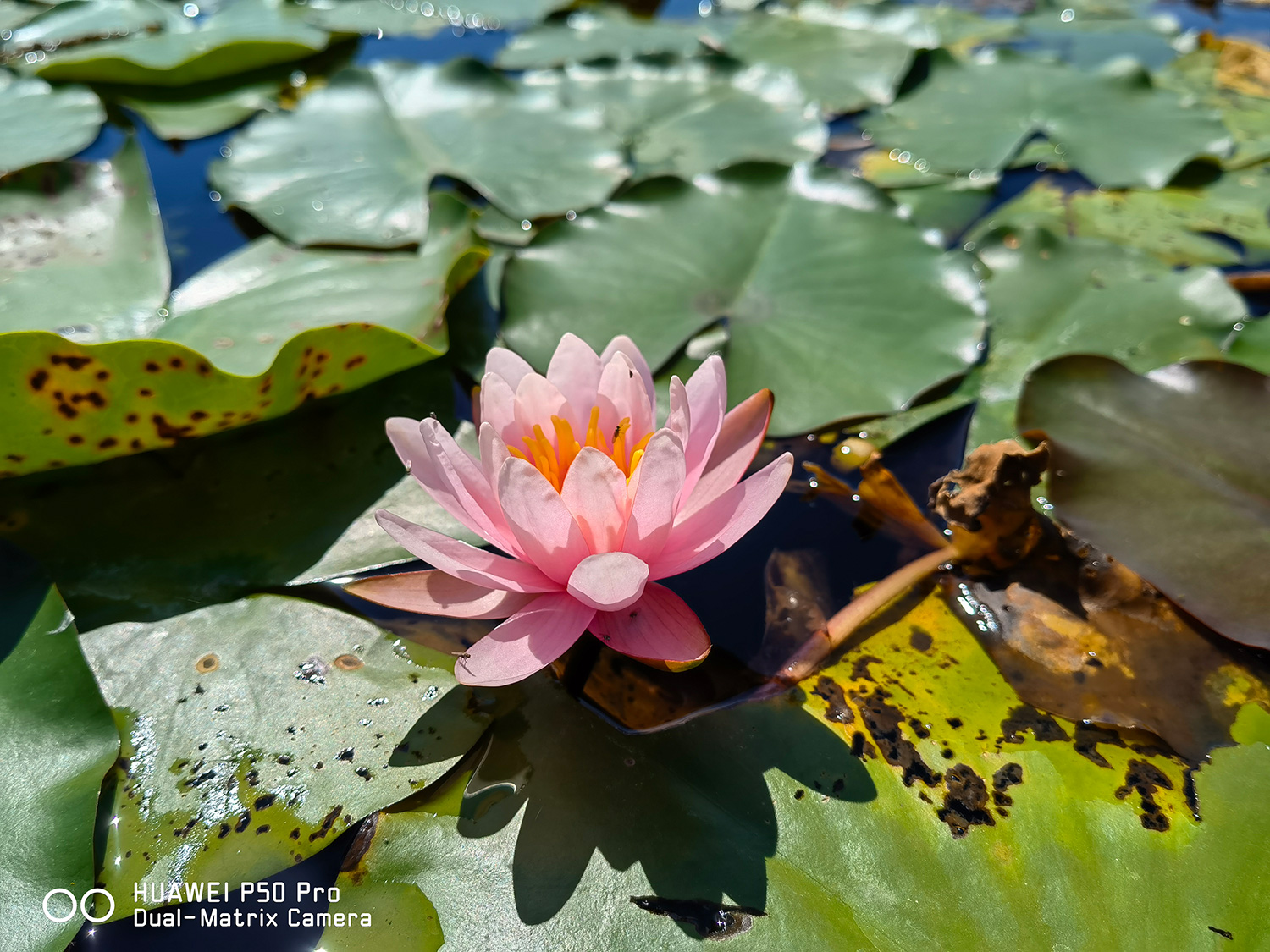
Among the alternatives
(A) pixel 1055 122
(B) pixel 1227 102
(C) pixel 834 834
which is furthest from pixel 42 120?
(B) pixel 1227 102

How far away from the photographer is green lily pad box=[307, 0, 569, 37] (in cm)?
407

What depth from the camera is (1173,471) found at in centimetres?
164

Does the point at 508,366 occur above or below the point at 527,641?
above

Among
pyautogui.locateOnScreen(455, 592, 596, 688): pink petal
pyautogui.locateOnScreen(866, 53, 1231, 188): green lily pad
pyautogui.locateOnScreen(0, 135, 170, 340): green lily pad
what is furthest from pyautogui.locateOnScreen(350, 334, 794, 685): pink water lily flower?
pyautogui.locateOnScreen(866, 53, 1231, 188): green lily pad

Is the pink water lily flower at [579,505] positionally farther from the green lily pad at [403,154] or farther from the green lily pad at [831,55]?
the green lily pad at [831,55]

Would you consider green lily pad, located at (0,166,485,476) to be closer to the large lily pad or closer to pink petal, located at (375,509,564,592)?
pink petal, located at (375,509,564,592)

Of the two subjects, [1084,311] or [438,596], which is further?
[1084,311]

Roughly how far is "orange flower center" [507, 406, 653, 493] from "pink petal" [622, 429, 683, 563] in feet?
0.25

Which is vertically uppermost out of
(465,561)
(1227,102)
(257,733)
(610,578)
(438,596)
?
(1227,102)

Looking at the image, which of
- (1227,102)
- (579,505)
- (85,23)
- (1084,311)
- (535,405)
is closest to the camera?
(579,505)

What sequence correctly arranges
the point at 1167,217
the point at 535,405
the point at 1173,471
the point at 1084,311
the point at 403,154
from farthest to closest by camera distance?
1. the point at 403,154
2. the point at 1167,217
3. the point at 1084,311
4. the point at 1173,471
5. the point at 535,405

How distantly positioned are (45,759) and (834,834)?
1.31 metres

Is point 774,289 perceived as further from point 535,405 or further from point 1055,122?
point 1055,122

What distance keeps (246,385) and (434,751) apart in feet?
2.80
